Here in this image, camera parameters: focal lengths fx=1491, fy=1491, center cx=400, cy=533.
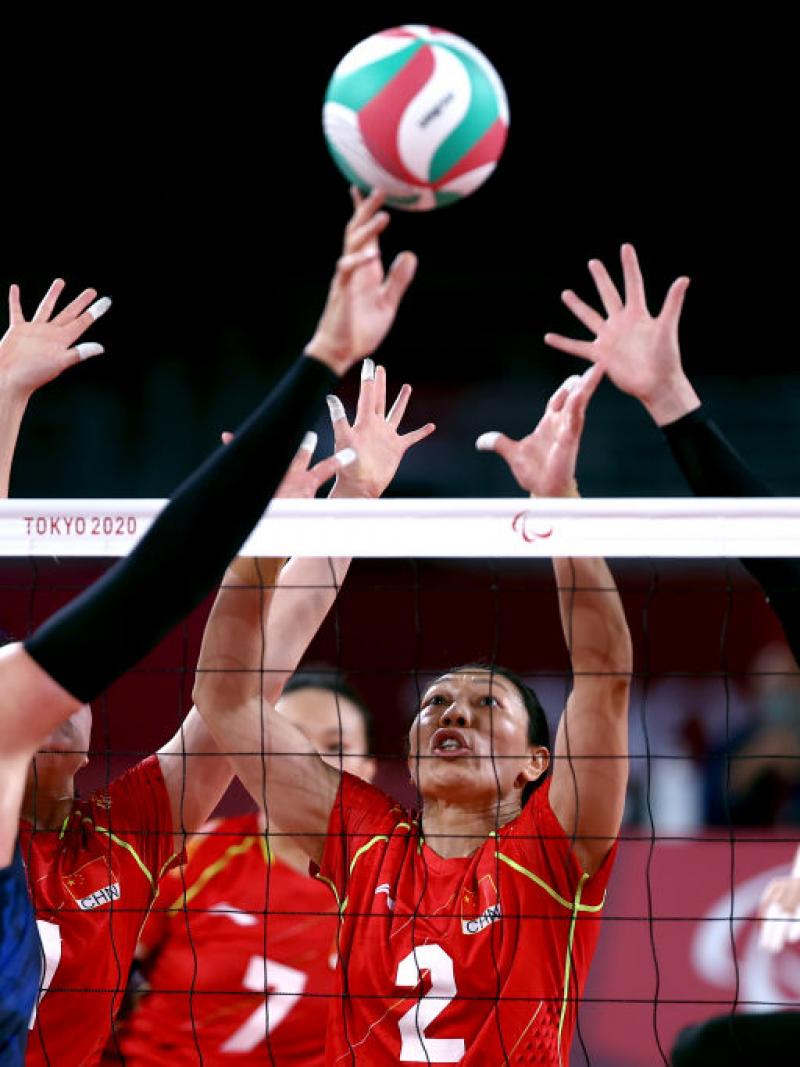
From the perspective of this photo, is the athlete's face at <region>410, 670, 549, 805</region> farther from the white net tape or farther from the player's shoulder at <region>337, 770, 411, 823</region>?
the white net tape

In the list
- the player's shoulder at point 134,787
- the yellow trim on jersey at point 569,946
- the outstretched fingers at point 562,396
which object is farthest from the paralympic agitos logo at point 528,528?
the player's shoulder at point 134,787

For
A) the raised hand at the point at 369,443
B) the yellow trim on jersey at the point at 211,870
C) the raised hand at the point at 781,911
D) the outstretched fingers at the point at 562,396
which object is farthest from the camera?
the yellow trim on jersey at the point at 211,870

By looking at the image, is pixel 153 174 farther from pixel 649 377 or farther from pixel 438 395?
pixel 649 377

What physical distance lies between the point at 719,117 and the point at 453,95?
32.0 ft

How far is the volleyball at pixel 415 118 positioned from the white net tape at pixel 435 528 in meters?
0.92

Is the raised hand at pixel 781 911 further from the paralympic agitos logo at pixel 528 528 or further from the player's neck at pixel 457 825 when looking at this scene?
the paralympic agitos logo at pixel 528 528

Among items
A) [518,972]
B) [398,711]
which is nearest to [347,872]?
[518,972]

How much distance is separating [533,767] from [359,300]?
1.85m

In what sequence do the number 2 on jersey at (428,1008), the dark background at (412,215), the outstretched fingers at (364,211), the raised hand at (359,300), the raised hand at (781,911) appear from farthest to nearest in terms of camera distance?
the dark background at (412,215), the number 2 on jersey at (428,1008), the raised hand at (781,911), the outstretched fingers at (364,211), the raised hand at (359,300)

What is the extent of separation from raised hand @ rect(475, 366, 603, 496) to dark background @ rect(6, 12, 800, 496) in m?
7.14

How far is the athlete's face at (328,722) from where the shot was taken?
5.16 meters

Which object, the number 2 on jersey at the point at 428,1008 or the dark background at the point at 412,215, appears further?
the dark background at the point at 412,215

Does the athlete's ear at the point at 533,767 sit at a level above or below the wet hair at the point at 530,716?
below

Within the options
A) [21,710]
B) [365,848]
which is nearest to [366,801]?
[365,848]
